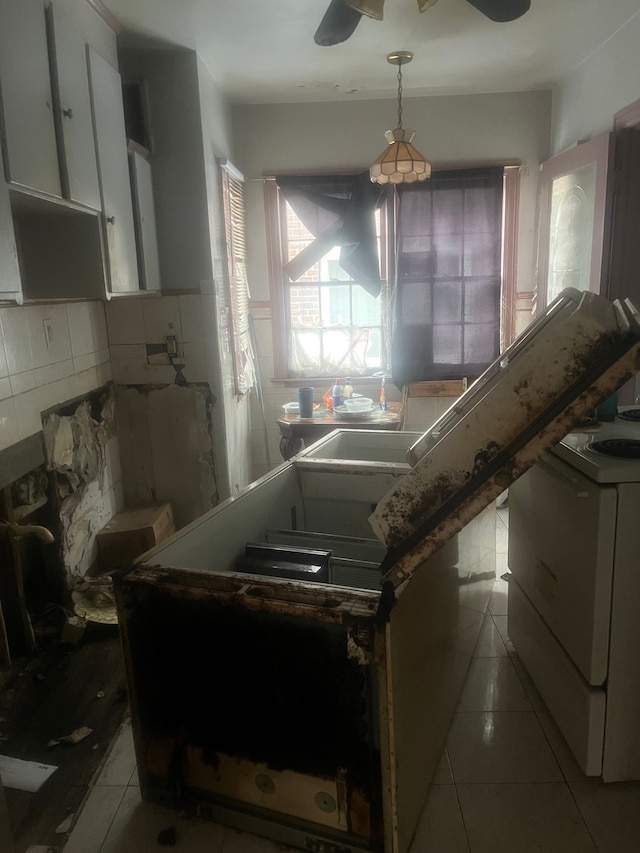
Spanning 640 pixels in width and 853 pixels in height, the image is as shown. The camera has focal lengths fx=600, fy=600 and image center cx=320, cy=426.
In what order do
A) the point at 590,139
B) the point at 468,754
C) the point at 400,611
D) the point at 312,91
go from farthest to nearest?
the point at 312,91
the point at 590,139
the point at 468,754
the point at 400,611

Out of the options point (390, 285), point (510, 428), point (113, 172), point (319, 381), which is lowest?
point (319, 381)

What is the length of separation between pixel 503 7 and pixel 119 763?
301 centimetres

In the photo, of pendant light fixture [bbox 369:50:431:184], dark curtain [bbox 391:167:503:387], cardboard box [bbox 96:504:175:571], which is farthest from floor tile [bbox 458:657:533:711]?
pendant light fixture [bbox 369:50:431:184]

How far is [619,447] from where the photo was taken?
1.77 m

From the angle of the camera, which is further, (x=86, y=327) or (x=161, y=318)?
(x=161, y=318)

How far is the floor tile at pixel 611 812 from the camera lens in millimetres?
1605

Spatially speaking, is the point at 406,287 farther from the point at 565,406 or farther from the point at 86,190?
the point at 565,406

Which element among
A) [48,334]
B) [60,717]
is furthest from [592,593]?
[48,334]

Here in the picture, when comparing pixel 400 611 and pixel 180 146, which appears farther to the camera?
pixel 180 146

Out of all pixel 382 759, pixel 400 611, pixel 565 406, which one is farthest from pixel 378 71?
pixel 382 759

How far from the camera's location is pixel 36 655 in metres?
2.54

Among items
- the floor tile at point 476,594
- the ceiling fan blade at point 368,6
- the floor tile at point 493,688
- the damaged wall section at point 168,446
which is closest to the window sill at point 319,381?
the damaged wall section at point 168,446

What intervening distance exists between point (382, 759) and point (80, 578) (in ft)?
6.29

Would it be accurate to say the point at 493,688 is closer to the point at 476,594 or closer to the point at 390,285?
the point at 476,594
